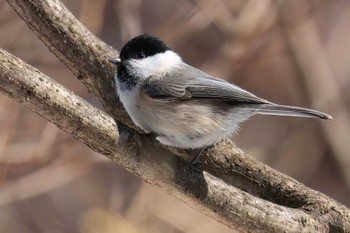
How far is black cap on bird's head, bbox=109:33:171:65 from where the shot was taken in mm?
1892

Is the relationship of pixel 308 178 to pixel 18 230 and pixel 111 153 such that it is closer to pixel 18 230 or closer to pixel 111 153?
pixel 18 230

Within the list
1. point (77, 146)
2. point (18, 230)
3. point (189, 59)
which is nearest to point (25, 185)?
point (77, 146)

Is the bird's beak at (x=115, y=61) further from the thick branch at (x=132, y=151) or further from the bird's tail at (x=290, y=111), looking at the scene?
the bird's tail at (x=290, y=111)

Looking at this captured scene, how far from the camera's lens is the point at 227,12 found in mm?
3260

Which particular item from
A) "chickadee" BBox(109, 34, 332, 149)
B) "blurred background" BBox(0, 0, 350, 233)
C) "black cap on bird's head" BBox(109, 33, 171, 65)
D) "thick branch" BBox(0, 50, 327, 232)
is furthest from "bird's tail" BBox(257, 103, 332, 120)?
"blurred background" BBox(0, 0, 350, 233)

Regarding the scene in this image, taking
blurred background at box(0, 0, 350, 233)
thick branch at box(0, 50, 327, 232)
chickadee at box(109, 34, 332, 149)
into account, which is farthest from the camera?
blurred background at box(0, 0, 350, 233)

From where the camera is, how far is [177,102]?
6.12 ft

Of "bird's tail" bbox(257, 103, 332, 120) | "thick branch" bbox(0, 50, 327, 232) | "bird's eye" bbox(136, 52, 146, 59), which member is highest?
"bird's tail" bbox(257, 103, 332, 120)

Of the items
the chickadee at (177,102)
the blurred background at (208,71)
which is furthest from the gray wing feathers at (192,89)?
the blurred background at (208,71)

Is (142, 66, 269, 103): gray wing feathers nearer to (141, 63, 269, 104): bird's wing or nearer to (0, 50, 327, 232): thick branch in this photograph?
(141, 63, 269, 104): bird's wing

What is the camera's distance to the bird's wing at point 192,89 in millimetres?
1867

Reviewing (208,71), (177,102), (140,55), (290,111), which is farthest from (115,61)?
(208,71)

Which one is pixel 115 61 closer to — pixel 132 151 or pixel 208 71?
pixel 132 151

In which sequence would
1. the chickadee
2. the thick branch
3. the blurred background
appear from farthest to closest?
the blurred background, the chickadee, the thick branch
